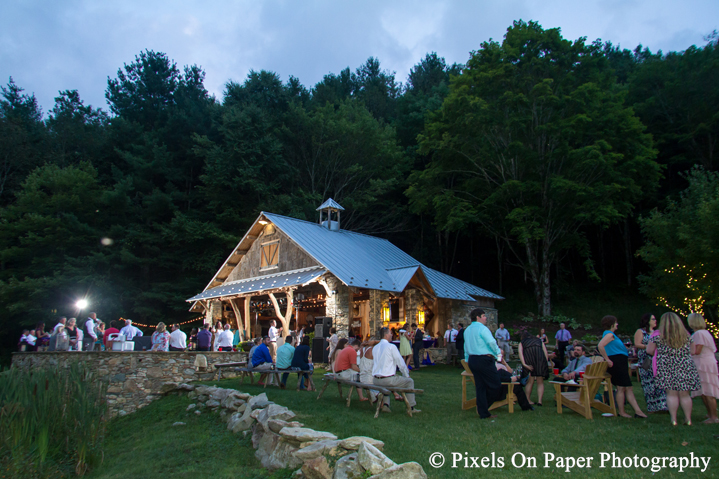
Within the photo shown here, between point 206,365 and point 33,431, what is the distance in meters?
6.66

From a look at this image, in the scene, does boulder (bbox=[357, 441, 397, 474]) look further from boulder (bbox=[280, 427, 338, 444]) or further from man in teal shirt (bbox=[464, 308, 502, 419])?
man in teal shirt (bbox=[464, 308, 502, 419])

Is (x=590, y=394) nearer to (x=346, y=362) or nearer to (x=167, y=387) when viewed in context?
(x=346, y=362)

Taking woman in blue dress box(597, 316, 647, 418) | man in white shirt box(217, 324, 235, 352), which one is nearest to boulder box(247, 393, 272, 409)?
woman in blue dress box(597, 316, 647, 418)

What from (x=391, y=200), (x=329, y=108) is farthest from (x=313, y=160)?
(x=391, y=200)

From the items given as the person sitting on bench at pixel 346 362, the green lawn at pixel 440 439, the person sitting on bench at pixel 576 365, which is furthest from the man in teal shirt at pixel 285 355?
the person sitting on bench at pixel 576 365

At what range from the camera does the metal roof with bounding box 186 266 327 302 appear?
16.2m

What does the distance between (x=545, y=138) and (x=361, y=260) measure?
11094 mm

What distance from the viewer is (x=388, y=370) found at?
7027 mm

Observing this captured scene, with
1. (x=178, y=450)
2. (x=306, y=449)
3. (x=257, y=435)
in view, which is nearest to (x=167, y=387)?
(x=178, y=450)

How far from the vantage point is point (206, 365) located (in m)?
13.0

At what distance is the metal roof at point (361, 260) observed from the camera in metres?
16.5

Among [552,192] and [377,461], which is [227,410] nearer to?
[377,461]

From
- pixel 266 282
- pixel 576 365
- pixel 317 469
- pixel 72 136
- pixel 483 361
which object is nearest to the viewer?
pixel 317 469

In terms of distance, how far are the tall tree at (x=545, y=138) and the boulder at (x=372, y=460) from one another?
18075 millimetres
